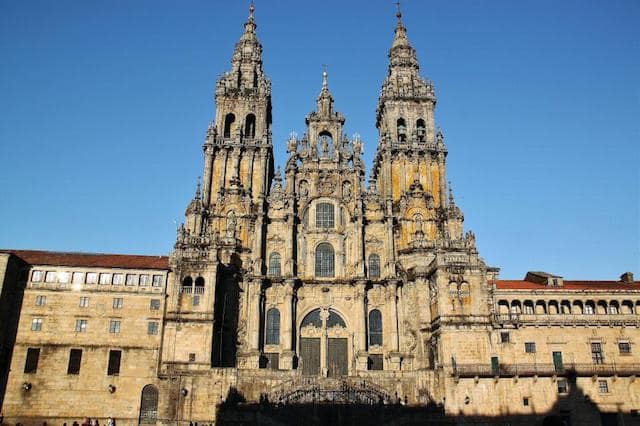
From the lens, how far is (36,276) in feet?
157

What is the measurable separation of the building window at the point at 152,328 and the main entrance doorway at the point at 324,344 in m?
13.2

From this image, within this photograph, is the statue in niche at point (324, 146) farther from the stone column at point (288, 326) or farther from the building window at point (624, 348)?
the building window at point (624, 348)

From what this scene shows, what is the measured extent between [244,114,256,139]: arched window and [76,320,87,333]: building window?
25.6 meters

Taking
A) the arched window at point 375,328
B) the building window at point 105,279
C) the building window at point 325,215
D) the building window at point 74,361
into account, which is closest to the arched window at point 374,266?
the arched window at point 375,328

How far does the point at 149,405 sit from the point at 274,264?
16951 millimetres

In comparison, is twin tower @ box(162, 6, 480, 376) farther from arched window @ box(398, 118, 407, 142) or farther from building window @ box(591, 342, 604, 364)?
building window @ box(591, 342, 604, 364)

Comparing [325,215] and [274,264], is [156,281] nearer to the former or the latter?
[274,264]

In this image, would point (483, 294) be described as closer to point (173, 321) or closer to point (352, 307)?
point (352, 307)

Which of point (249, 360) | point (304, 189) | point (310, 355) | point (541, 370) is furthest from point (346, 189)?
point (541, 370)

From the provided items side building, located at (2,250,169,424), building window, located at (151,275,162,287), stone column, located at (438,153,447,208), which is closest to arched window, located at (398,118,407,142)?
stone column, located at (438,153,447,208)

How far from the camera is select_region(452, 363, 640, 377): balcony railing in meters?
45.1

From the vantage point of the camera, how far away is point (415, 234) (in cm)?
5653

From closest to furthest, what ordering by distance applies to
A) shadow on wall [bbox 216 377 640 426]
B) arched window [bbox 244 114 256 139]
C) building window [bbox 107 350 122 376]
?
shadow on wall [bbox 216 377 640 426]
building window [bbox 107 350 122 376]
arched window [bbox 244 114 256 139]

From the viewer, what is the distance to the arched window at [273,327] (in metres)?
51.9
